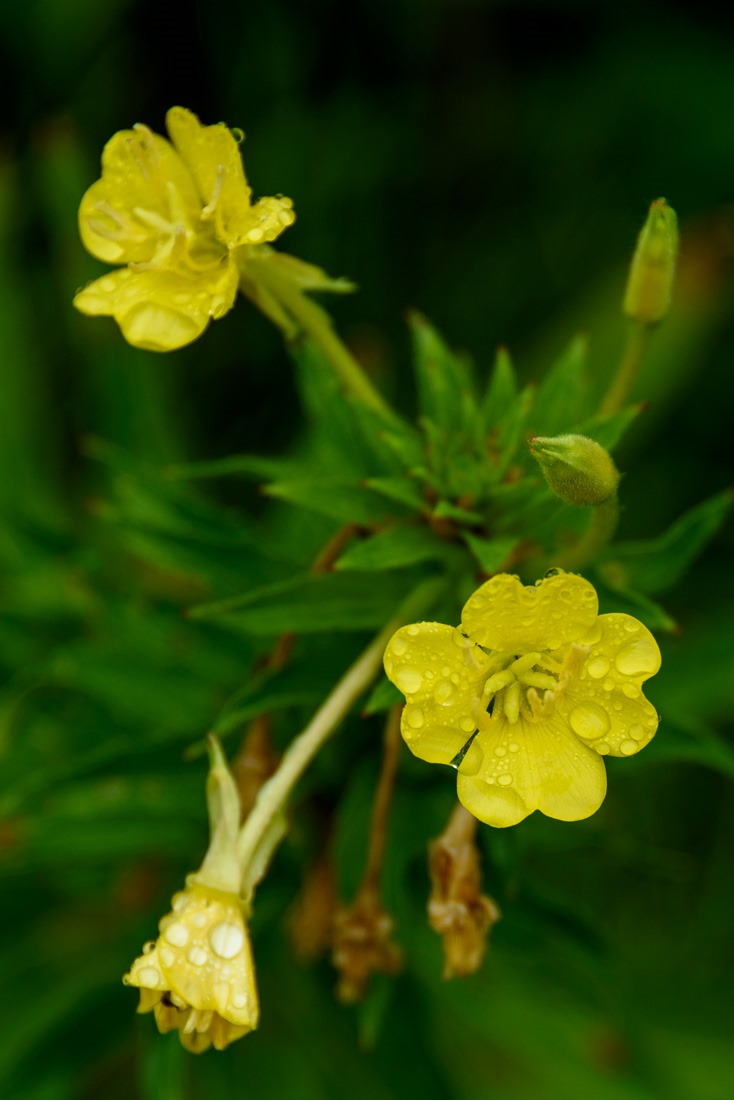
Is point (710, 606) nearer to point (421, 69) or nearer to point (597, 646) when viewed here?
point (421, 69)

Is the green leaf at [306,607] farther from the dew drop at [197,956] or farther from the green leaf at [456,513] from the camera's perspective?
the dew drop at [197,956]

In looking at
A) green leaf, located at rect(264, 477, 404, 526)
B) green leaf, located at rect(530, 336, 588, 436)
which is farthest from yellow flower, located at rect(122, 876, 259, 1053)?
green leaf, located at rect(530, 336, 588, 436)

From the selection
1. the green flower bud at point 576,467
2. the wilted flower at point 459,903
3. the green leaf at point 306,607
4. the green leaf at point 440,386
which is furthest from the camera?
the green leaf at point 440,386

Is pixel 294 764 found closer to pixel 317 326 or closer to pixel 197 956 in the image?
pixel 197 956

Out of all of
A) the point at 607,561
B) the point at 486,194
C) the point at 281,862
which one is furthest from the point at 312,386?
the point at 486,194

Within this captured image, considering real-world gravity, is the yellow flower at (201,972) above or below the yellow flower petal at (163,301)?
below

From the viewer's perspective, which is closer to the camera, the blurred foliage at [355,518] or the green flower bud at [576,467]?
the green flower bud at [576,467]

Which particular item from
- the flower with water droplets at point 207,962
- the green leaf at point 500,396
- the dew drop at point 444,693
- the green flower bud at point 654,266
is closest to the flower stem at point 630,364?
the green flower bud at point 654,266
